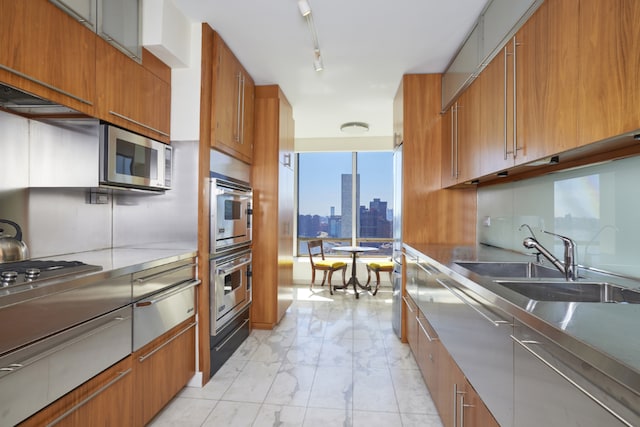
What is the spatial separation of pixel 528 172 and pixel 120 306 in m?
2.51

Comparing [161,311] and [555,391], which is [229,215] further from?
[555,391]

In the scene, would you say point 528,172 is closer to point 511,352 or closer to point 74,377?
point 511,352

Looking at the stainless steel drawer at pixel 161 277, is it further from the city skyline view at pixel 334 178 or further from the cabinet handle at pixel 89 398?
the city skyline view at pixel 334 178

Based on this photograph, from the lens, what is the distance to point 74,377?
1.28m

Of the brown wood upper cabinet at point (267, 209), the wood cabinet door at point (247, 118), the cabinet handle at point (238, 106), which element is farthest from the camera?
the brown wood upper cabinet at point (267, 209)

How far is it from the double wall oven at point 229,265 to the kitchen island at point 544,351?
1.62 metres

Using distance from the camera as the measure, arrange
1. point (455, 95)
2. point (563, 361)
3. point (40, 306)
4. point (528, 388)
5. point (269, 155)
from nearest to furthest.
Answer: point (563, 361) < point (528, 388) < point (40, 306) < point (455, 95) < point (269, 155)

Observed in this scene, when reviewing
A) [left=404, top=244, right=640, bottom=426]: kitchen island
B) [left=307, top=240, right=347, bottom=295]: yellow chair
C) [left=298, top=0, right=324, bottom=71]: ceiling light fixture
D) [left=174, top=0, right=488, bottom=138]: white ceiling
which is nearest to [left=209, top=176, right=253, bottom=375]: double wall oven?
[left=174, top=0, right=488, bottom=138]: white ceiling

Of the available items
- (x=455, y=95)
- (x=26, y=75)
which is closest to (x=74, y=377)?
(x=26, y=75)

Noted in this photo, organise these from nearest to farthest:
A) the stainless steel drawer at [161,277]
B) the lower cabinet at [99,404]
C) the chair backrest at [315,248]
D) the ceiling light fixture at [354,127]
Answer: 1. the lower cabinet at [99,404]
2. the stainless steel drawer at [161,277]
3. the ceiling light fixture at [354,127]
4. the chair backrest at [315,248]

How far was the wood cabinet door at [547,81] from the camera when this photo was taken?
127cm

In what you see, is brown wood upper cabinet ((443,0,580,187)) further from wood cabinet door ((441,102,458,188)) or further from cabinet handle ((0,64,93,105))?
cabinet handle ((0,64,93,105))

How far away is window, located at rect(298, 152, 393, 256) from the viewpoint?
6160mm

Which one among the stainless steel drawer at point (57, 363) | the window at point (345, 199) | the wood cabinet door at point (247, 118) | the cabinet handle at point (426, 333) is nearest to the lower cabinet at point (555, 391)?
the cabinet handle at point (426, 333)
